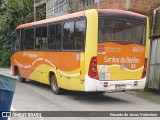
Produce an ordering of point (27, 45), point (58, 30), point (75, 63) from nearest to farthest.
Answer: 1. point (75, 63)
2. point (58, 30)
3. point (27, 45)

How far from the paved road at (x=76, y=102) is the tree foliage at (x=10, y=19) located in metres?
22.7

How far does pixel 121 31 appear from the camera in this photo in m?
12.3

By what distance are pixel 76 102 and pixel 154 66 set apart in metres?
4.48

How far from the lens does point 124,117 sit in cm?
979

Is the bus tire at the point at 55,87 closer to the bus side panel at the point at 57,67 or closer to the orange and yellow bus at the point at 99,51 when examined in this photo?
the orange and yellow bus at the point at 99,51

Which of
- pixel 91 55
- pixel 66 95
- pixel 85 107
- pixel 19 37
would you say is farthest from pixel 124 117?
pixel 19 37

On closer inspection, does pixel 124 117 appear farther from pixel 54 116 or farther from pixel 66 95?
pixel 66 95

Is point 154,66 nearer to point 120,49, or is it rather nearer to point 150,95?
point 150,95

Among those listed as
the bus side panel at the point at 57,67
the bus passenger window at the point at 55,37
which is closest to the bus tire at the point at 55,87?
the bus side panel at the point at 57,67

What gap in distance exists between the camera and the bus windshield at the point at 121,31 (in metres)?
11.9

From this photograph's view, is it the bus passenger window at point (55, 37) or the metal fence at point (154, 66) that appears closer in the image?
the bus passenger window at point (55, 37)

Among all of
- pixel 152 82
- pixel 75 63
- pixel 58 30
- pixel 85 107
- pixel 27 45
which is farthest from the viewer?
pixel 27 45

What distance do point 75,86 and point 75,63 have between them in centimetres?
75

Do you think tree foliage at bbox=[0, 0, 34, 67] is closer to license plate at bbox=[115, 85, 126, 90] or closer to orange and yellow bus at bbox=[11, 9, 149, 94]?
orange and yellow bus at bbox=[11, 9, 149, 94]
